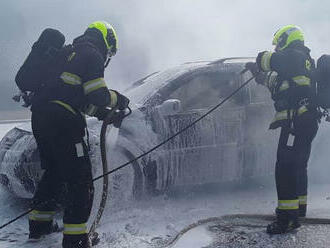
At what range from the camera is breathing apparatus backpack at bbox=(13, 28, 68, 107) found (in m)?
3.92

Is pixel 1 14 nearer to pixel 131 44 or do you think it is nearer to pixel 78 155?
pixel 131 44

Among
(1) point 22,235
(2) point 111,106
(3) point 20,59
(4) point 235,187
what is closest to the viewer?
(2) point 111,106

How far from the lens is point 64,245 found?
388cm

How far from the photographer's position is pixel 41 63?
3.93 meters

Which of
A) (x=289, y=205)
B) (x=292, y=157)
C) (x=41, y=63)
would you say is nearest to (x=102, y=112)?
(x=41, y=63)

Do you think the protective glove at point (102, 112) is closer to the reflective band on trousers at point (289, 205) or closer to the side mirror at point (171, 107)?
the side mirror at point (171, 107)

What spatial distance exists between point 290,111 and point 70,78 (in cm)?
220

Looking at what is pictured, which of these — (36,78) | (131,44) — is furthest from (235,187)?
(131,44)

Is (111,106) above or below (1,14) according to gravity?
below

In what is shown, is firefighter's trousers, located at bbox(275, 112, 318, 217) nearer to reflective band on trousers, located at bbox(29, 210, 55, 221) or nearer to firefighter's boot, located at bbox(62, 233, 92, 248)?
firefighter's boot, located at bbox(62, 233, 92, 248)

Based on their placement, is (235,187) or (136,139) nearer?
(136,139)

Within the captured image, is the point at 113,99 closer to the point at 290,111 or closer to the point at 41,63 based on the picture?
the point at 41,63

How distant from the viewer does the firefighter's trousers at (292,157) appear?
4504mm

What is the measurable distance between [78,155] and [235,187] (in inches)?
116
